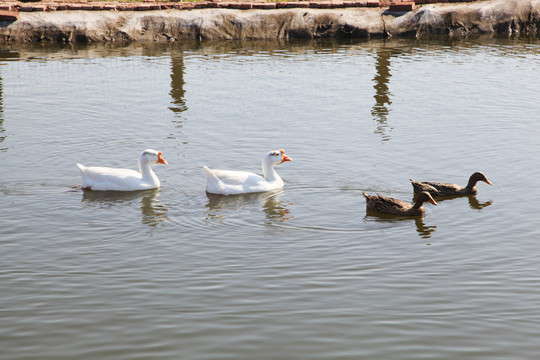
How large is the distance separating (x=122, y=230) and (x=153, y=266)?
140 centimetres

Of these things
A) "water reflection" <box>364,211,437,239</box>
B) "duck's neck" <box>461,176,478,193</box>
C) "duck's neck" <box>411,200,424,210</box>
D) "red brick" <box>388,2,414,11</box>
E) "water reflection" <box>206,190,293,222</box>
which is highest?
"red brick" <box>388,2,414,11</box>

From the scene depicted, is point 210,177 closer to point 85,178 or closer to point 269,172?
point 269,172

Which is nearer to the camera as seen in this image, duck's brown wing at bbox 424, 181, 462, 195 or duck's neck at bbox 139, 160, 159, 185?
duck's brown wing at bbox 424, 181, 462, 195

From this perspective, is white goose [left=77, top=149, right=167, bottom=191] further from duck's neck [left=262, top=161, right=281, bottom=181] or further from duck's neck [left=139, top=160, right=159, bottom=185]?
duck's neck [left=262, top=161, right=281, bottom=181]

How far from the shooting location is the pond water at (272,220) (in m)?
6.28

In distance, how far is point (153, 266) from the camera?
25.5 ft

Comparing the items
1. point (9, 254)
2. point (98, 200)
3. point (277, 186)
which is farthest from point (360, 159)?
point (9, 254)

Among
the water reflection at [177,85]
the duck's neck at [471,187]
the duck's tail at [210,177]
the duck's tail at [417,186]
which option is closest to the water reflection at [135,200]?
the duck's tail at [210,177]

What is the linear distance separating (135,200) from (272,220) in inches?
88.0

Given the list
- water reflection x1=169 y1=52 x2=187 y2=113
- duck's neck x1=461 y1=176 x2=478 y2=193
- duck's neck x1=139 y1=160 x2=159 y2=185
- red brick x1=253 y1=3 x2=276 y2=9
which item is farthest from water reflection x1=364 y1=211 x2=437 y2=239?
red brick x1=253 y1=3 x2=276 y2=9

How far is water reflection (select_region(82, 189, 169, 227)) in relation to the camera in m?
9.60

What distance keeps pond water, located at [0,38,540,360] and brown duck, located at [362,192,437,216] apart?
159mm

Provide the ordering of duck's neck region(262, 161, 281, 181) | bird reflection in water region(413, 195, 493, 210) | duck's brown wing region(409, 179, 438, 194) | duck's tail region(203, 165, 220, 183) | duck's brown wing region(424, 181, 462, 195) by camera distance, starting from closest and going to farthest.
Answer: bird reflection in water region(413, 195, 493, 210) → duck's brown wing region(409, 179, 438, 194) → duck's brown wing region(424, 181, 462, 195) → duck's tail region(203, 165, 220, 183) → duck's neck region(262, 161, 281, 181)

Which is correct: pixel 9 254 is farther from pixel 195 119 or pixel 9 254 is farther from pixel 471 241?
pixel 195 119
